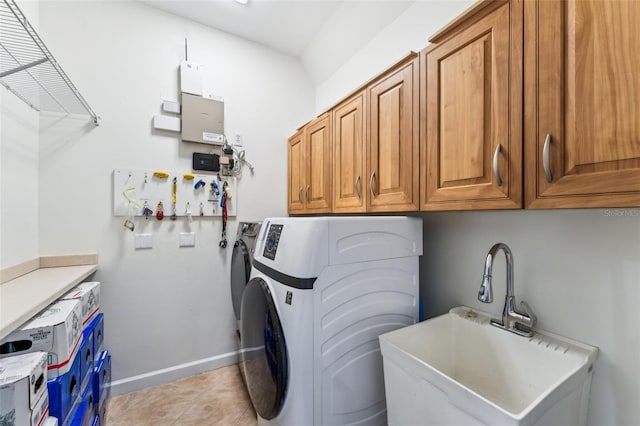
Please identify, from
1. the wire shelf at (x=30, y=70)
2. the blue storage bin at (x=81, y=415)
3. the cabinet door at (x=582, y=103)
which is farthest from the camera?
the blue storage bin at (x=81, y=415)

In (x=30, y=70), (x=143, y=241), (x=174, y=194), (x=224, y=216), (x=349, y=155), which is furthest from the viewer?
(x=224, y=216)

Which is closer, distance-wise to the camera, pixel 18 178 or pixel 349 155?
pixel 18 178

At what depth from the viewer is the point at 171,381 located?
203 cm

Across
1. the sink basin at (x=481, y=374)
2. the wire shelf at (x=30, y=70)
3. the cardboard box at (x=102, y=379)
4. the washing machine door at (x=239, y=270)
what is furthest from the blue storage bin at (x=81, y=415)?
the wire shelf at (x=30, y=70)

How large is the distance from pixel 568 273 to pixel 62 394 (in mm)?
2087

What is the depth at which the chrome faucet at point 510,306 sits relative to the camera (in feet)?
3.34

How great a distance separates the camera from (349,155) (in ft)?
5.56

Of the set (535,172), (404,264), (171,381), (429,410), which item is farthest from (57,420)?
(535,172)

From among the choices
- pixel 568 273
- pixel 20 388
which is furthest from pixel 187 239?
pixel 568 273

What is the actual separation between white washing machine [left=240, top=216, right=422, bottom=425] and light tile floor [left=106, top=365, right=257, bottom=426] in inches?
17.0

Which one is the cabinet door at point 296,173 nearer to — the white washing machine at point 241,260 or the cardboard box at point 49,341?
the white washing machine at point 241,260

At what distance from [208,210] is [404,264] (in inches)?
66.2

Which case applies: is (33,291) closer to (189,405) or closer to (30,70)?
(30,70)

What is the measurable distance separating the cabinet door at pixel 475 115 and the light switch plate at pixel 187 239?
6.07 ft
